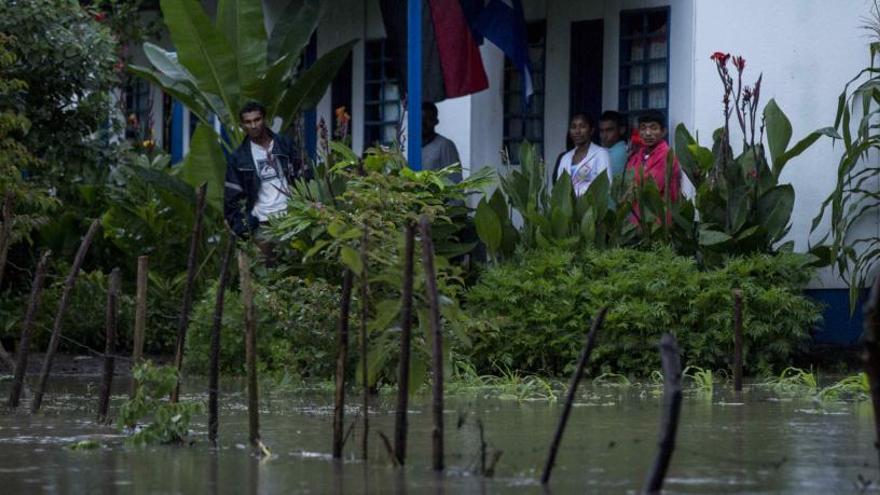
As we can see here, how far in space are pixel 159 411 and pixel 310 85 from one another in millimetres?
8084

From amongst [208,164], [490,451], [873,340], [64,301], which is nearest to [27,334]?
[64,301]

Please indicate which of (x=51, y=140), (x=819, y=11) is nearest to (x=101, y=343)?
(x=51, y=140)

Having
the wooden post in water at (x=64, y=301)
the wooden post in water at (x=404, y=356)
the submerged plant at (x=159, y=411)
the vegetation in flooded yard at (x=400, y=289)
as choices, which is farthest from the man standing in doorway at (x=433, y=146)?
the wooden post in water at (x=404, y=356)

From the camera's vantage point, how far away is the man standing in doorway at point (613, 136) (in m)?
15.5

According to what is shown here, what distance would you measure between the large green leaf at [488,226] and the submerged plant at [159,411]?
5721 mm

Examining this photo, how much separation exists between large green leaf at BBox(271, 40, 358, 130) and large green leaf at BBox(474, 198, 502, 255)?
2685 millimetres

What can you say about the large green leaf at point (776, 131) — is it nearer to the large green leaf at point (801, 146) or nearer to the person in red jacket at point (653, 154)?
the large green leaf at point (801, 146)

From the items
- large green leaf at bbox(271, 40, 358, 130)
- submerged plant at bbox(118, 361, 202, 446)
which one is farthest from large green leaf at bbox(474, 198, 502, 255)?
submerged plant at bbox(118, 361, 202, 446)

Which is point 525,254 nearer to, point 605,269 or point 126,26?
point 605,269

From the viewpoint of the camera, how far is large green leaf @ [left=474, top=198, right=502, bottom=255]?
46.5ft

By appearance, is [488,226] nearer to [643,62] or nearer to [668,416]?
[643,62]

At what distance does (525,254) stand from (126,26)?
704 cm

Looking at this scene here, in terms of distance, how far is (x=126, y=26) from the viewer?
62.5 ft

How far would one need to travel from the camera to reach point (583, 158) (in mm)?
15359
